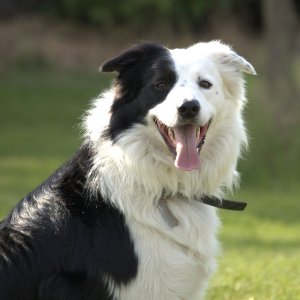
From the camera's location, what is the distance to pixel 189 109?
3.24 metres

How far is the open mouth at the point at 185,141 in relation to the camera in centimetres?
335

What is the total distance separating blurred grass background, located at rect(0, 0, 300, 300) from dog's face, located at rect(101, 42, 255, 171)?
0.44m

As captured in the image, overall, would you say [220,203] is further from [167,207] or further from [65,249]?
[65,249]

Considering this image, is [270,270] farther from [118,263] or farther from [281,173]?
[281,173]

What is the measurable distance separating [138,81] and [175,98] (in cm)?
42

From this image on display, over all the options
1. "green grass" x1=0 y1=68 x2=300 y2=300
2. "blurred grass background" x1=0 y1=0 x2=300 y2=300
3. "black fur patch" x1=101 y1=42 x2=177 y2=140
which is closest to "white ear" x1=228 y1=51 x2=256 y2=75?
"black fur patch" x1=101 y1=42 x2=177 y2=140

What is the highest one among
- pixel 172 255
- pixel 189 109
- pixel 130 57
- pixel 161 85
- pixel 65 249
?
pixel 130 57

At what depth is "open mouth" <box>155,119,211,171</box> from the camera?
335 cm

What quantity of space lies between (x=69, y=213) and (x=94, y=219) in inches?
6.8

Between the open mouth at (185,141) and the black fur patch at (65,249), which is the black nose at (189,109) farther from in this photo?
the black fur patch at (65,249)

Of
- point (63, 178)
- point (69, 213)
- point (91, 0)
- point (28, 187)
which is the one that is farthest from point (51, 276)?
point (91, 0)

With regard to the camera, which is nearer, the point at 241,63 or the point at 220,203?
the point at 220,203

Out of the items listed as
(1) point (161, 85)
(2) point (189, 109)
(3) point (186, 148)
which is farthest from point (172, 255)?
(1) point (161, 85)

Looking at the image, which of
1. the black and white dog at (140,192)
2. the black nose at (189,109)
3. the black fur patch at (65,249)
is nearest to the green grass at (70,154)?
the black and white dog at (140,192)
